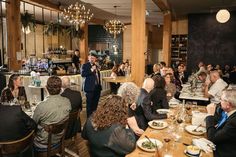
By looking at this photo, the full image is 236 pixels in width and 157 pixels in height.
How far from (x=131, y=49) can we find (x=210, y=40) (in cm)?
671

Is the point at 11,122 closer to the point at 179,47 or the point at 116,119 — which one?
the point at 116,119

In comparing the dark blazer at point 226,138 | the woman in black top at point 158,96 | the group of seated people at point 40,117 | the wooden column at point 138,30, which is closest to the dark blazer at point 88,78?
the wooden column at point 138,30

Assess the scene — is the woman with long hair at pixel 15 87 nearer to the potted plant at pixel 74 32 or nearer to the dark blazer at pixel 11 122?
the dark blazer at pixel 11 122

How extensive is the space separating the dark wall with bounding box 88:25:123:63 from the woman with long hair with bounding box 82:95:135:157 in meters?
12.8

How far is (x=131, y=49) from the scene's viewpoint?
5.23 meters

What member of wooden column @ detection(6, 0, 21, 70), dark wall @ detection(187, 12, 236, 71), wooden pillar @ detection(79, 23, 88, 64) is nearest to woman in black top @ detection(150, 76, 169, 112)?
wooden column @ detection(6, 0, 21, 70)

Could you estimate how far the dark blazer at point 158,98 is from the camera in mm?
3629

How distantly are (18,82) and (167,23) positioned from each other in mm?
7552

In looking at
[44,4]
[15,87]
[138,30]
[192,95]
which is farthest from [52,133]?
[44,4]

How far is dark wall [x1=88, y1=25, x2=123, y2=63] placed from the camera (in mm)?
14805

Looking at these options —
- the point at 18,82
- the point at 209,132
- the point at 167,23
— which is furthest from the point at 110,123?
the point at 167,23

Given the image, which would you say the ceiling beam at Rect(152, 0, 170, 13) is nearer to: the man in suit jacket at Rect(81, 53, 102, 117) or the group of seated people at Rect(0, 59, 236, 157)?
the man in suit jacket at Rect(81, 53, 102, 117)

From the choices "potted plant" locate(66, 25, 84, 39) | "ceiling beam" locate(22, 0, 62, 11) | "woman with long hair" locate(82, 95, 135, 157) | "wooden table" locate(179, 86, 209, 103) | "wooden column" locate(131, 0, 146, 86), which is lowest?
"wooden table" locate(179, 86, 209, 103)

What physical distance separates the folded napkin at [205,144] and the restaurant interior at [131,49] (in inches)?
0.5
